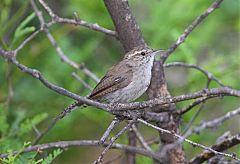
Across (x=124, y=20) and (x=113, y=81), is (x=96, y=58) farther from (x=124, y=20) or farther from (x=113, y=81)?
(x=124, y=20)

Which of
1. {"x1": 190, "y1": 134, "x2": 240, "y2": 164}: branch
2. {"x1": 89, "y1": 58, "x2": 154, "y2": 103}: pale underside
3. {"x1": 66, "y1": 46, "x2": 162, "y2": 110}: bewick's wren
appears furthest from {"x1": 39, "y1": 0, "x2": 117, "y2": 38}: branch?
{"x1": 190, "y1": 134, "x2": 240, "y2": 164}: branch

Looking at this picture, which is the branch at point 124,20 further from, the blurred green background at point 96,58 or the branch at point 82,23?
the blurred green background at point 96,58

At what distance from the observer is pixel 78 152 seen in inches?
286

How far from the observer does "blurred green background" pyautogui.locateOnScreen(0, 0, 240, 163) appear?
629cm

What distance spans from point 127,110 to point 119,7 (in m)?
0.96

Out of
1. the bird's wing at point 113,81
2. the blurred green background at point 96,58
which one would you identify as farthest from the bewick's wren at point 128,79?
the blurred green background at point 96,58

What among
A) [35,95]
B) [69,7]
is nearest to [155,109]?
[35,95]

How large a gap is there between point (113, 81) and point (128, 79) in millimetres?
168

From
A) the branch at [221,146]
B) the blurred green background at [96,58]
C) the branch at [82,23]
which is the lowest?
the branch at [221,146]

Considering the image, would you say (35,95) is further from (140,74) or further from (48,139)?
(140,74)

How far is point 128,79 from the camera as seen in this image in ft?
17.8

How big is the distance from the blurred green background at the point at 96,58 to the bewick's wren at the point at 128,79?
0.63m

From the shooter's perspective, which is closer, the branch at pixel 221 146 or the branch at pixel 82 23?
the branch at pixel 221 146

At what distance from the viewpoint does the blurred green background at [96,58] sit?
6.29 m
